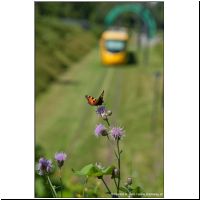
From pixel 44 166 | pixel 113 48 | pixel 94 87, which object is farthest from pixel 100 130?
pixel 113 48

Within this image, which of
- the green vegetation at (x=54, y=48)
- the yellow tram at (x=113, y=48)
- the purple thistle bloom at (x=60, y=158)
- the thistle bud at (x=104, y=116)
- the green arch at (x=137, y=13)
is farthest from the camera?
the green arch at (x=137, y=13)

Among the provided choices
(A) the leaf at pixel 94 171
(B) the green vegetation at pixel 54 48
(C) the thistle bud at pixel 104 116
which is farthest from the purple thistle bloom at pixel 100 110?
(B) the green vegetation at pixel 54 48

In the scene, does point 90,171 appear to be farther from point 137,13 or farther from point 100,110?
Result: point 137,13

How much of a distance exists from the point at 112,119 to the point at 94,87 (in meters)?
5.66

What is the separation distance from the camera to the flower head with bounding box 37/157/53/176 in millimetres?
2252

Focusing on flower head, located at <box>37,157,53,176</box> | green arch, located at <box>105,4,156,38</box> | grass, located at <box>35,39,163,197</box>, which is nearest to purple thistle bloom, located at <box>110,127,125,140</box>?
flower head, located at <box>37,157,53,176</box>

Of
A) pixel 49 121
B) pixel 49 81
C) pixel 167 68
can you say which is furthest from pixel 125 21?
pixel 167 68

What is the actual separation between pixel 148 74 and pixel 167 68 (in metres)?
16.1

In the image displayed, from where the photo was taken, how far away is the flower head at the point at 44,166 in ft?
7.39

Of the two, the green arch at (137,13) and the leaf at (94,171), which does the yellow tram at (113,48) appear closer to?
the green arch at (137,13)

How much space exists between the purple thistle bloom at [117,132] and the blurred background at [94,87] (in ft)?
3.27

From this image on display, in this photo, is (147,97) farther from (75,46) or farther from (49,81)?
(75,46)

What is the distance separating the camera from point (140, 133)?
44.4 ft

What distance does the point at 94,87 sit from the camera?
19.4m
